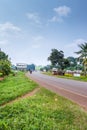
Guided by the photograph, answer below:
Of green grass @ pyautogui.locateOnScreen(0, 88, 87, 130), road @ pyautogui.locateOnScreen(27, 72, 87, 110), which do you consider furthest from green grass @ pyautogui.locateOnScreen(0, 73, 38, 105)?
green grass @ pyautogui.locateOnScreen(0, 88, 87, 130)

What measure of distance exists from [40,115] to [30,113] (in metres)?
0.62

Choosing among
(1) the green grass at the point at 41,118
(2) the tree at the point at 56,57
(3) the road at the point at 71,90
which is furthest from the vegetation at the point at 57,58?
(1) the green grass at the point at 41,118

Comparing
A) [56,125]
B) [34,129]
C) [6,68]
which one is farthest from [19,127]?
[6,68]

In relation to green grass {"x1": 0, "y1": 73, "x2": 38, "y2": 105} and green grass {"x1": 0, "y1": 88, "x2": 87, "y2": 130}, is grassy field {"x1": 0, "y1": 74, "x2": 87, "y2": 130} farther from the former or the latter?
green grass {"x1": 0, "y1": 73, "x2": 38, "y2": 105}

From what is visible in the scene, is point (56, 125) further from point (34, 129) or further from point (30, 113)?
point (30, 113)

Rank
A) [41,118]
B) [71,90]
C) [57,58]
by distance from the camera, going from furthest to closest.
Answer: [57,58], [71,90], [41,118]

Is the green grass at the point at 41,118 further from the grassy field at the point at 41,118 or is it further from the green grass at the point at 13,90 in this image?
the green grass at the point at 13,90

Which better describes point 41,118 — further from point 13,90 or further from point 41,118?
point 13,90

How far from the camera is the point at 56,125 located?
8.86 m

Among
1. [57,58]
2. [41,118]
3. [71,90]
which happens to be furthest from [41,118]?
[57,58]

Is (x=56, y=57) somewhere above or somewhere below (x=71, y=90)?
above

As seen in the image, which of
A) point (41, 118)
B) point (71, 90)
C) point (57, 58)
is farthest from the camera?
point (57, 58)

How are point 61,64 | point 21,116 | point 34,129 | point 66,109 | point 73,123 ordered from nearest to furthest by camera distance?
point 34,129 < point 73,123 < point 21,116 < point 66,109 < point 61,64

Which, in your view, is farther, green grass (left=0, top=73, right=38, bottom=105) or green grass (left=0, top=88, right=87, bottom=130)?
green grass (left=0, top=73, right=38, bottom=105)
